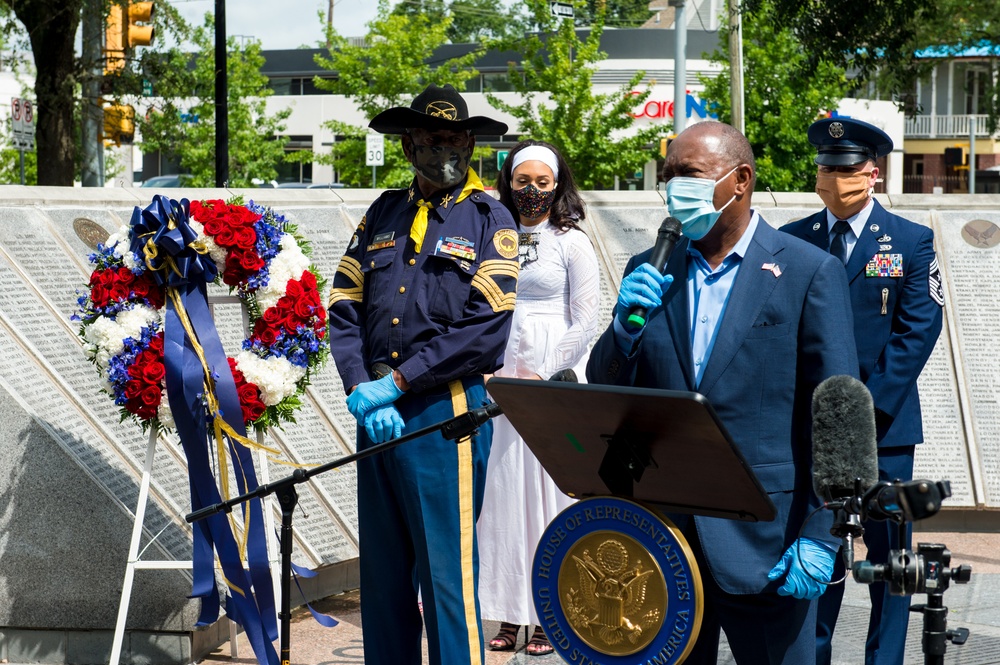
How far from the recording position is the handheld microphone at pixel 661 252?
126 inches

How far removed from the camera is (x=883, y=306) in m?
4.95

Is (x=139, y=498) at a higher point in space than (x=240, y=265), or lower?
lower

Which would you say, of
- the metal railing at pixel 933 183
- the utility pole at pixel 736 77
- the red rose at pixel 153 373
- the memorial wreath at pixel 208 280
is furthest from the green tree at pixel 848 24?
the metal railing at pixel 933 183

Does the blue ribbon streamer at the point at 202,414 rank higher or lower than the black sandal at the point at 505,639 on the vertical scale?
higher

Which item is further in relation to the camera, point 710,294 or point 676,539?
point 710,294

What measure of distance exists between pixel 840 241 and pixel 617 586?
2631 millimetres

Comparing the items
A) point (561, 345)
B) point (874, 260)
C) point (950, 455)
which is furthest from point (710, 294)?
point (950, 455)

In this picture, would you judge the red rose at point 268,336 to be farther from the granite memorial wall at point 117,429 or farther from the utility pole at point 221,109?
the utility pole at point 221,109

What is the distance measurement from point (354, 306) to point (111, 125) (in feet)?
45.7

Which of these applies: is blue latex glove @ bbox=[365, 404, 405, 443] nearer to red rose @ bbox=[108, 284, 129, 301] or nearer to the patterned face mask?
red rose @ bbox=[108, 284, 129, 301]

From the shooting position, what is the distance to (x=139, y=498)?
17.2ft

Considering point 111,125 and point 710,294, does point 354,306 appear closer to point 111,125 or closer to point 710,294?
point 710,294

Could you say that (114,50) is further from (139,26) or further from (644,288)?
(644,288)

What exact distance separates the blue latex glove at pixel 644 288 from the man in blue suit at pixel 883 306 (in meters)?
1.95
